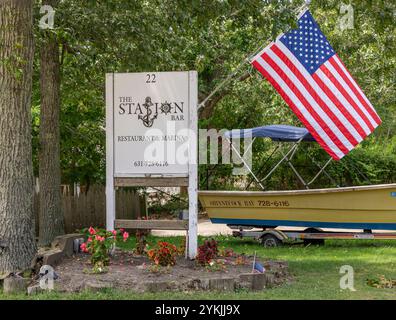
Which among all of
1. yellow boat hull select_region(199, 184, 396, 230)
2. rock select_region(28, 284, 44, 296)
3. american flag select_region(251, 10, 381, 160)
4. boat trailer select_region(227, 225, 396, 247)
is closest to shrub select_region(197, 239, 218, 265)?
rock select_region(28, 284, 44, 296)

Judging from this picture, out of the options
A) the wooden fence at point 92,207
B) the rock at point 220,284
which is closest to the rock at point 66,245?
the rock at point 220,284

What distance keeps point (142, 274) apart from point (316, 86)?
209 inches

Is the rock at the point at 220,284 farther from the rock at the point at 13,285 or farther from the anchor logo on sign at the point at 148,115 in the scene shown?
the anchor logo on sign at the point at 148,115

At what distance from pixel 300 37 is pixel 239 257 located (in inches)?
174

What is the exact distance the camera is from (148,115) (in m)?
11.0

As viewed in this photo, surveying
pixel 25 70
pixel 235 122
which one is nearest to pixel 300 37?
pixel 25 70

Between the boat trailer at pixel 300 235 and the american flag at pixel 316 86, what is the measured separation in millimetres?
2313

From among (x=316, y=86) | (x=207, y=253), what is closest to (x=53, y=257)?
(x=207, y=253)

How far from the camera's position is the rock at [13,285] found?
29.0ft

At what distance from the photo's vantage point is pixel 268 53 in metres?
12.2

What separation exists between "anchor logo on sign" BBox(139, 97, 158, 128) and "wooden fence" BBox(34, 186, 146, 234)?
25.8ft

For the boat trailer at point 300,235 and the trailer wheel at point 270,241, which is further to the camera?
the trailer wheel at point 270,241

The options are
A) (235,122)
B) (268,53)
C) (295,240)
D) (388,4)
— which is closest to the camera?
(388,4)
